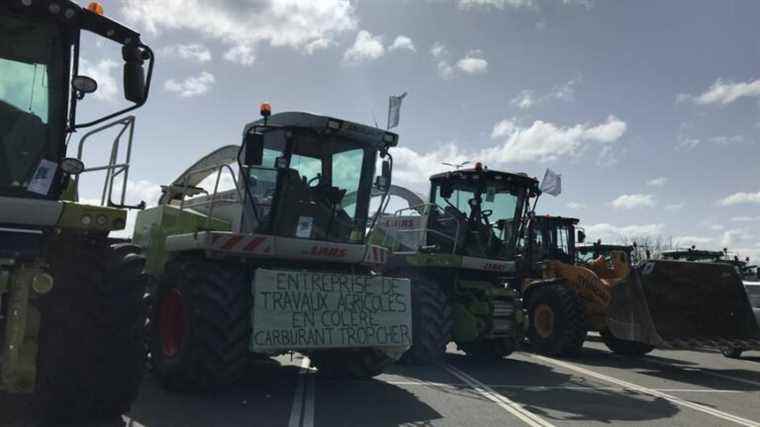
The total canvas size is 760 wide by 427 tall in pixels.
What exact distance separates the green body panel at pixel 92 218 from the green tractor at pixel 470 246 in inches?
259

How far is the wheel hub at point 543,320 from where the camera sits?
12.3m

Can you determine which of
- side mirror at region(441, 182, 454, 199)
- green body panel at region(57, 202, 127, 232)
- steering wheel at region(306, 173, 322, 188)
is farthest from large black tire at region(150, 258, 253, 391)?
side mirror at region(441, 182, 454, 199)

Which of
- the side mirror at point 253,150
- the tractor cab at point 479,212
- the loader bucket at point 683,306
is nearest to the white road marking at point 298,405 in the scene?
the side mirror at point 253,150

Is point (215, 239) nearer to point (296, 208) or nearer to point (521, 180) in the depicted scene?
point (296, 208)

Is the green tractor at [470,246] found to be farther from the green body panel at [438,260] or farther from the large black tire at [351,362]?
the large black tire at [351,362]

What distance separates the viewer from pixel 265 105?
7.70 m

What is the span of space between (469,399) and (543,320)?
5.75m

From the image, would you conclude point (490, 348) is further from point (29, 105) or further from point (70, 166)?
point (29, 105)

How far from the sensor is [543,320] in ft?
41.0

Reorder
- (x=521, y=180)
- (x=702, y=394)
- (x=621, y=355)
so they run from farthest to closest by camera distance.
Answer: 1. (x=621, y=355)
2. (x=521, y=180)
3. (x=702, y=394)

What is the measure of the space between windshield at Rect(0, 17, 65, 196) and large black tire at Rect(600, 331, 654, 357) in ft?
37.1

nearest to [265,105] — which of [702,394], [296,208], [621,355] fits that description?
[296,208]

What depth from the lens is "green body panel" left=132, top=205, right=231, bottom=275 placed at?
8.08 meters

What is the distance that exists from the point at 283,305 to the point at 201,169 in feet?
10.1
